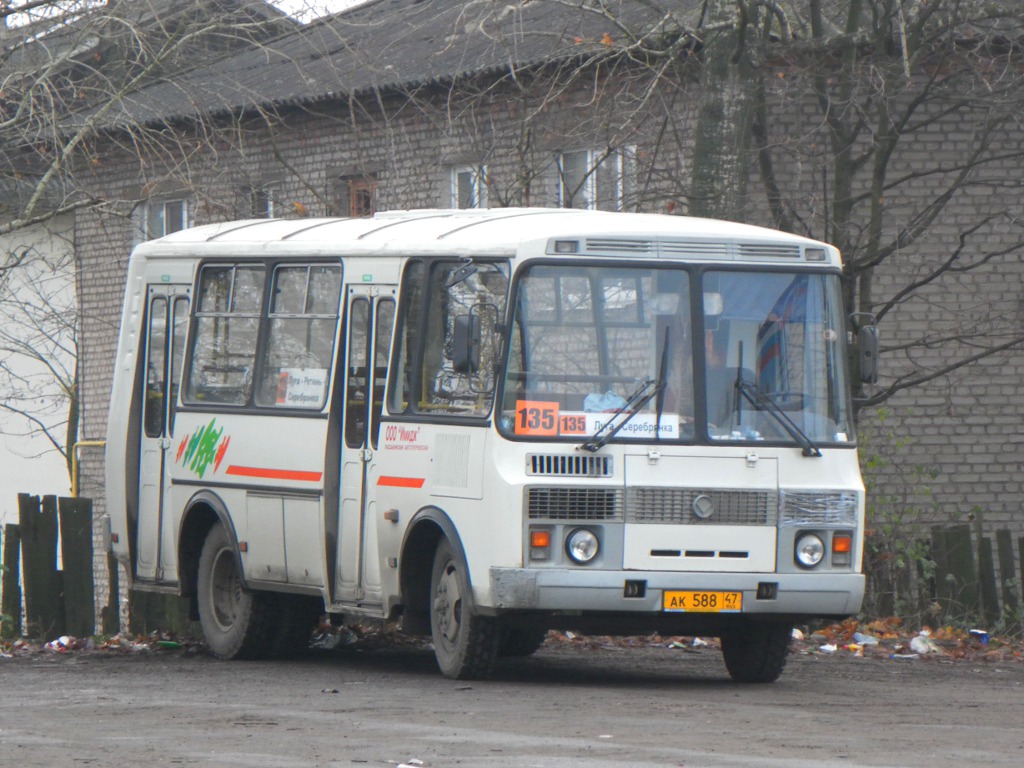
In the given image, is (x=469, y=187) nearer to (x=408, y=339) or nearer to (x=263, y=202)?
(x=263, y=202)

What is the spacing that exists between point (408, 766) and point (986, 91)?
12726 millimetres

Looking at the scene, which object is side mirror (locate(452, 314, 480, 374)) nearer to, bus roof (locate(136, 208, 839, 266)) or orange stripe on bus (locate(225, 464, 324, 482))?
bus roof (locate(136, 208, 839, 266))

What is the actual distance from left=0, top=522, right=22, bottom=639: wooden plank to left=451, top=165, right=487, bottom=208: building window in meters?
5.72

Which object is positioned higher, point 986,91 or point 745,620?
point 986,91

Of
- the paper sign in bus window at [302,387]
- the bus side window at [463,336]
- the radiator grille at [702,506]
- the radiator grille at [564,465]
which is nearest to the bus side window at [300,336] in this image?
the paper sign in bus window at [302,387]

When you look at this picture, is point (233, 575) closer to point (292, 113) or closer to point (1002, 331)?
point (1002, 331)

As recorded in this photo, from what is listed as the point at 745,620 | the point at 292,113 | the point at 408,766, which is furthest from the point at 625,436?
the point at 292,113

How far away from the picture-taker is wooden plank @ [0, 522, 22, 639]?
49.7 ft

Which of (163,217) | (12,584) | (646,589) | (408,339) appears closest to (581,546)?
(646,589)

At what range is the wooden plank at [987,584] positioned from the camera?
52.3ft

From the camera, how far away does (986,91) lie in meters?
18.8

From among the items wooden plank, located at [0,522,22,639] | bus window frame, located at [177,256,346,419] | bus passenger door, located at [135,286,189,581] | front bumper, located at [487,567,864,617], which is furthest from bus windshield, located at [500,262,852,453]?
wooden plank, located at [0,522,22,639]

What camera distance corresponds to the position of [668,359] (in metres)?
11.2

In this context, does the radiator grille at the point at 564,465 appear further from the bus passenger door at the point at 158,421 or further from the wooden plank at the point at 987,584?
the wooden plank at the point at 987,584
